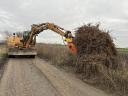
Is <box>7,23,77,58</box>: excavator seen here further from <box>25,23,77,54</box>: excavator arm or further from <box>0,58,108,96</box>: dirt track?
<box>0,58,108,96</box>: dirt track

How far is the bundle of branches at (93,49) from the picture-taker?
653 inches

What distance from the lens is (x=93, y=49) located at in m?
17.9

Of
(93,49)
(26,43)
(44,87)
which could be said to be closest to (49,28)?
(26,43)

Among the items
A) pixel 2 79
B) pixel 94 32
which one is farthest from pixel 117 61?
pixel 2 79

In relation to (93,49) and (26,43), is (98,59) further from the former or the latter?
(26,43)

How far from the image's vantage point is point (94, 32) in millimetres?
18391

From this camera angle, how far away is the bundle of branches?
54.4ft

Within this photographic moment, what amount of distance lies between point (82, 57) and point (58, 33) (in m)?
8.70

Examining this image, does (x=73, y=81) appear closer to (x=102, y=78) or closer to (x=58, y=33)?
(x=102, y=78)

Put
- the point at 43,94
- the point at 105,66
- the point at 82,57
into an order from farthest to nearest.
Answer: the point at 82,57, the point at 105,66, the point at 43,94

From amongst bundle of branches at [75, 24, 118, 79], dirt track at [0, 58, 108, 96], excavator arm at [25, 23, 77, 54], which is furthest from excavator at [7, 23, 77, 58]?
dirt track at [0, 58, 108, 96]

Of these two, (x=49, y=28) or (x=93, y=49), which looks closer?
(x=93, y=49)

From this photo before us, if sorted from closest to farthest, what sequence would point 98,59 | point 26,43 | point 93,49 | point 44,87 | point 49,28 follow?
point 44,87 → point 98,59 → point 93,49 → point 49,28 → point 26,43

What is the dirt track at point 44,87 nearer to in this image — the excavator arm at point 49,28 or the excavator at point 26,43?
the excavator arm at point 49,28
